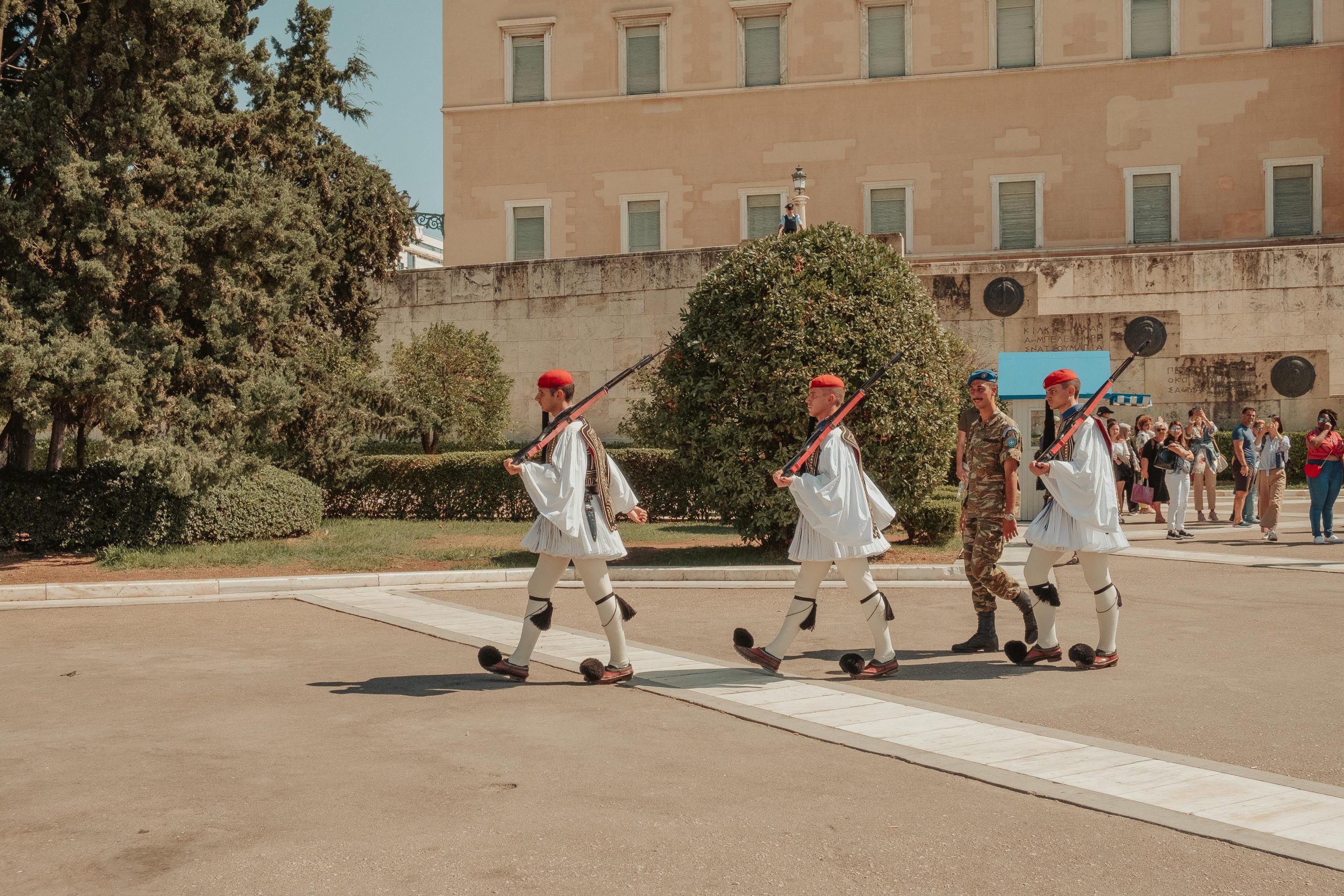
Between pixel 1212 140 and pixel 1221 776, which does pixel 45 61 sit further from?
pixel 1212 140

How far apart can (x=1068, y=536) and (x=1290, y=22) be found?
3165 cm

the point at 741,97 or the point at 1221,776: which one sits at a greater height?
the point at 741,97

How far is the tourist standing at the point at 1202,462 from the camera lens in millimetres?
21922

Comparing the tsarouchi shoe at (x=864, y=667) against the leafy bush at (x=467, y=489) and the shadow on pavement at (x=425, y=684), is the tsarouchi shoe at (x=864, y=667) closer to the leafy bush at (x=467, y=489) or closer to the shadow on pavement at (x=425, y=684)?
the shadow on pavement at (x=425, y=684)

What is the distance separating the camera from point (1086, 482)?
857 centimetres

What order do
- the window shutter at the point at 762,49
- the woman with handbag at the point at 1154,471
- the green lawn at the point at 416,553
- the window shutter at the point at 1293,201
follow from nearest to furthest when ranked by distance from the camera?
1. the green lawn at the point at 416,553
2. the woman with handbag at the point at 1154,471
3. the window shutter at the point at 1293,201
4. the window shutter at the point at 762,49

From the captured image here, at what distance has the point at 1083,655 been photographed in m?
8.50

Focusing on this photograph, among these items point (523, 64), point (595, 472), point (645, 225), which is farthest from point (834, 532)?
point (523, 64)

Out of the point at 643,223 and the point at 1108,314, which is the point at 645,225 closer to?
the point at 643,223

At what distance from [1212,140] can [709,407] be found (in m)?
25.2

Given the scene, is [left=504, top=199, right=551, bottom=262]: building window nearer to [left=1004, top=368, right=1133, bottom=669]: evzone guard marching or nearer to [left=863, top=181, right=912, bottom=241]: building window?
[left=863, top=181, right=912, bottom=241]: building window

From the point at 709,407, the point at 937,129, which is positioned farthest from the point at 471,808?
the point at 937,129

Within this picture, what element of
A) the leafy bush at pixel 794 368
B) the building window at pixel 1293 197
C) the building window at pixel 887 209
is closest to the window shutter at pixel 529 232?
the building window at pixel 887 209

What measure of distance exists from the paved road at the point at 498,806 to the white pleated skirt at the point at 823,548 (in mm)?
962
